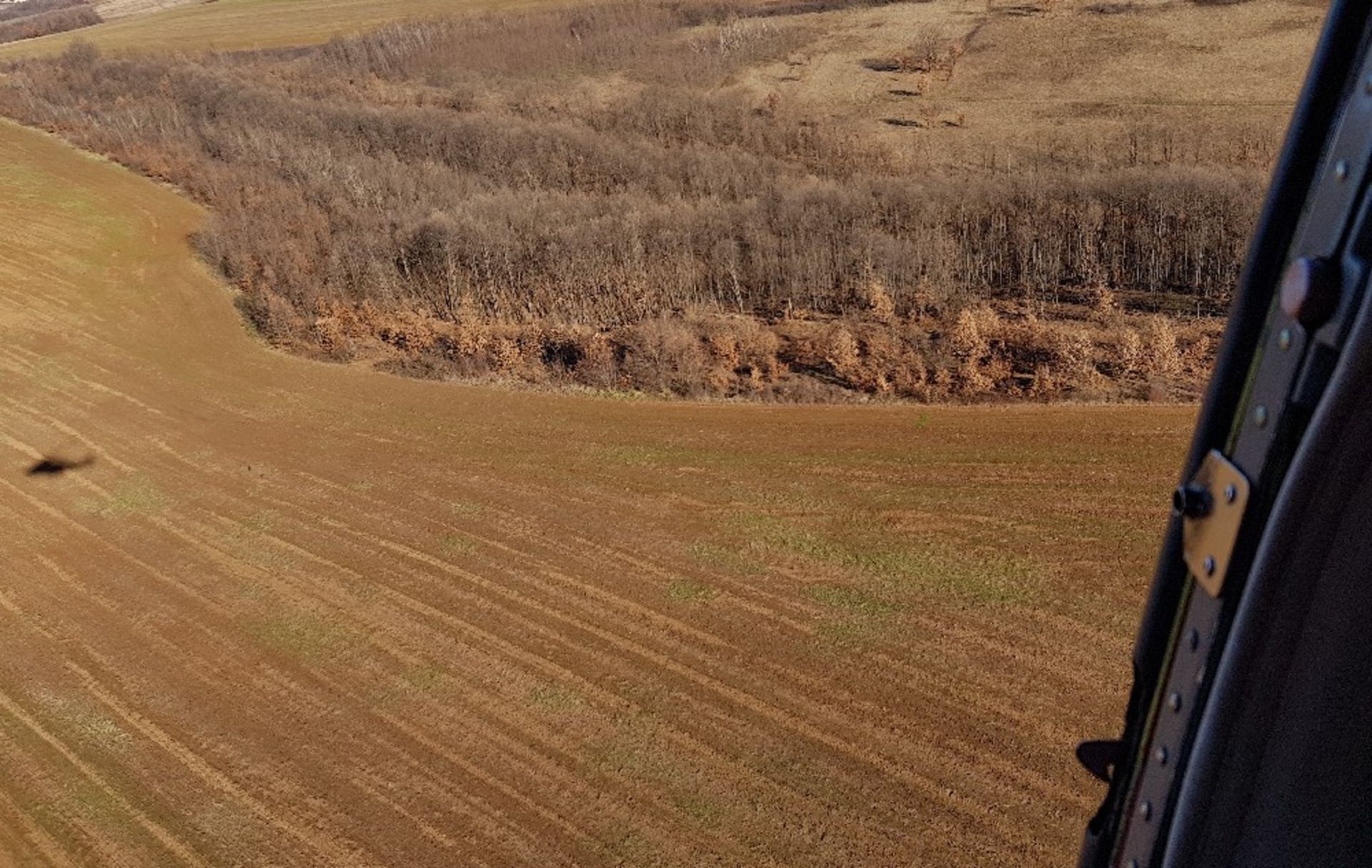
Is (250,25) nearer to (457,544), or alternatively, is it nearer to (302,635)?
(457,544)

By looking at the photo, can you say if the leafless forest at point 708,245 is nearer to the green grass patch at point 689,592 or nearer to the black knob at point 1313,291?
the green grass patch at point 689,592

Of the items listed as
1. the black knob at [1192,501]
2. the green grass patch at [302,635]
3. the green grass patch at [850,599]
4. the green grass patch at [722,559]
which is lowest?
the green grass patch at [850,599]

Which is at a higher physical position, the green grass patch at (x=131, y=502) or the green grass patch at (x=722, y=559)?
the green grass patch at (x=131, y=502)

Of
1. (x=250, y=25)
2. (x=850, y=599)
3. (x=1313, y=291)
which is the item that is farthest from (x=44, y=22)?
(x=1313, y=291)

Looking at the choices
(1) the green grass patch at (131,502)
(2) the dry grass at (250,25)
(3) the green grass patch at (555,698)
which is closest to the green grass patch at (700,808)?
(3) the green grass patch at (555,698)

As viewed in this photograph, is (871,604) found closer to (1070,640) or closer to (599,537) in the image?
(1070,640)

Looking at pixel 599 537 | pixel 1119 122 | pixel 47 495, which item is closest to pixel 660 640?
pixel 599 537
